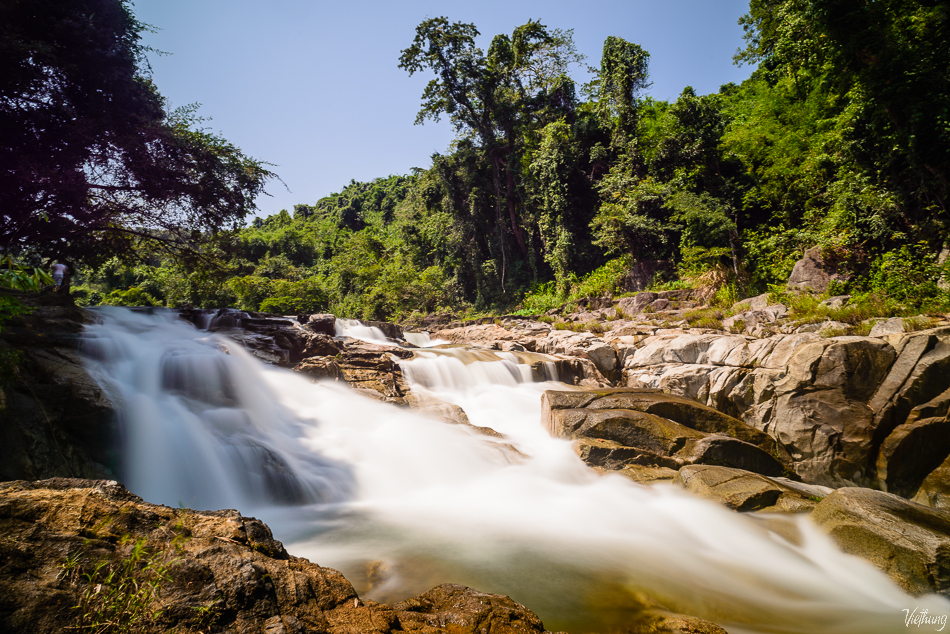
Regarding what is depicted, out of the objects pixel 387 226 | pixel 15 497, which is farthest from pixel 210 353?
pixel 387 226

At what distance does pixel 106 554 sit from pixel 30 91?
370 inches

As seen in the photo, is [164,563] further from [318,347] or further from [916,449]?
[318,347]

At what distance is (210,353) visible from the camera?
8781 mm

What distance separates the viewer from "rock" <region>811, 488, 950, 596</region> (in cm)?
383

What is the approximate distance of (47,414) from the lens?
4797mm

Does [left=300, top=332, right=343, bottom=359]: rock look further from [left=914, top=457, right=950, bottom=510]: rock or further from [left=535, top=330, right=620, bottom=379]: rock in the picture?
[left=914, top=457, right=950, bottom=510]: rock

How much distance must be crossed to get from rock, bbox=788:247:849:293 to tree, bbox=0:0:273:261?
50.6ft

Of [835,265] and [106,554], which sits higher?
[835,265]

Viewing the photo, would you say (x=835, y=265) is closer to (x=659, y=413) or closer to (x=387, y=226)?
(x=659, y=413)

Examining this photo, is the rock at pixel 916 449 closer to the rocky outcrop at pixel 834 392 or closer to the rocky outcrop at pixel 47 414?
the rocky outcrop at pixel 834 392

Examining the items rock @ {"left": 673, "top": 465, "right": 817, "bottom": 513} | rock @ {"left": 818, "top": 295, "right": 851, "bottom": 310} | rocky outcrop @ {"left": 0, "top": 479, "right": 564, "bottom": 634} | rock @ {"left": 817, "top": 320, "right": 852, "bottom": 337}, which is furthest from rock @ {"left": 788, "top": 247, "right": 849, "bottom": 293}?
rocky outcrop @ {"left": 0, "top": 479, "right": 564, "bottom": 634}

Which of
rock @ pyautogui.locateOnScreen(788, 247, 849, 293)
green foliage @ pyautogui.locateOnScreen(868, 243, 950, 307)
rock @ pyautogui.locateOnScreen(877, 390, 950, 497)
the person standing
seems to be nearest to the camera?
rock @ pyautogui.locateOnScreen(877, 390, 950, 497)

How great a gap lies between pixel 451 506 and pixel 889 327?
29.2ft

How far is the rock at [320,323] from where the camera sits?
561 inches
